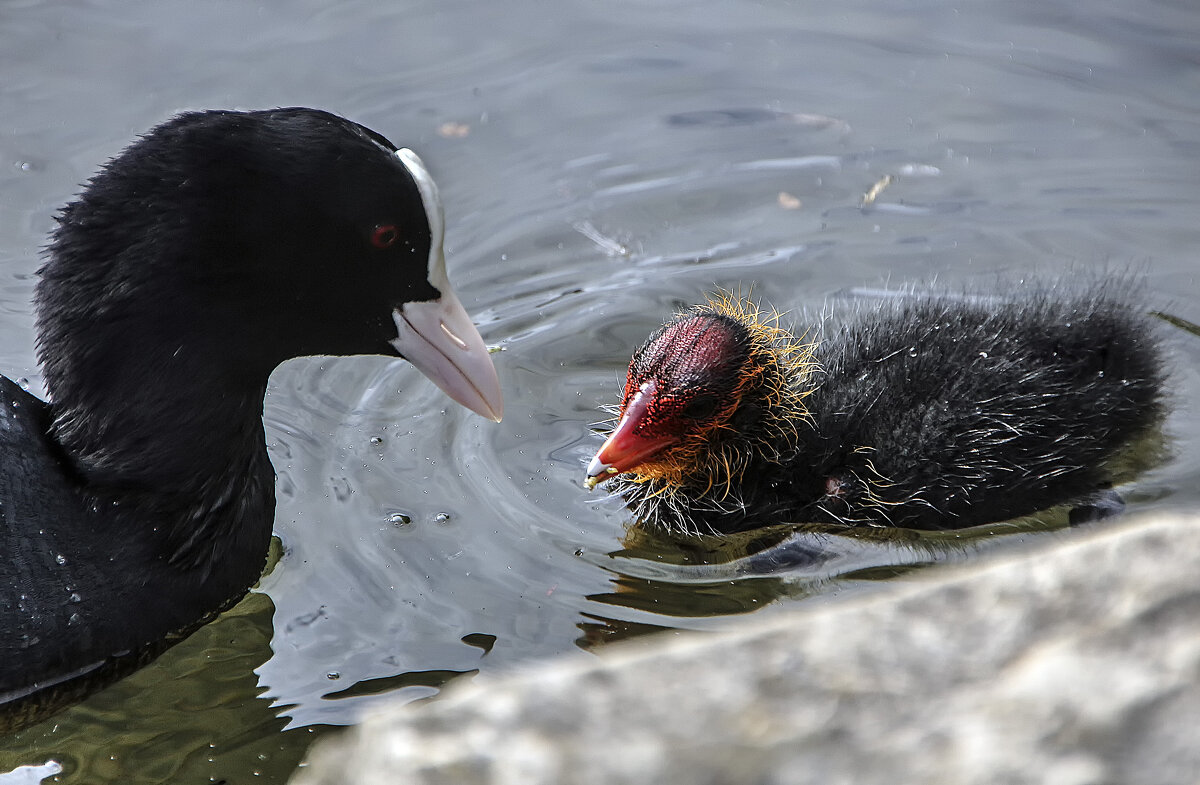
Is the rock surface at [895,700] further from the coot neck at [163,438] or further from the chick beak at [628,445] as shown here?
the chick beak at [628,445]

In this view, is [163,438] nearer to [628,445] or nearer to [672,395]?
[628,445]

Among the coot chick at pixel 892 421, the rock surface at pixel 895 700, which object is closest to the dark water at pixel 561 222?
the coot chick at pixel 892 421

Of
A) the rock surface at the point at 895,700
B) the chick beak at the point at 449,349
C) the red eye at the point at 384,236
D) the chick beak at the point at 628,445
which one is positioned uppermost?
the rock surface at the point at 895,700

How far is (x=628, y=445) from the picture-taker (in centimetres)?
396

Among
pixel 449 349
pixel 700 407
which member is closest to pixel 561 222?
pixel 700 407

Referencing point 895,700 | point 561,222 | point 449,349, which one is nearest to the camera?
point 895,700

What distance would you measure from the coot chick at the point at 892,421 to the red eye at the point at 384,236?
0.92 m

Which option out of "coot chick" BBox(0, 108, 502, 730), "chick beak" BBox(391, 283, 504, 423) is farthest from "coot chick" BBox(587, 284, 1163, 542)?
"coot chick" BBox(0, 108, 502, 730)

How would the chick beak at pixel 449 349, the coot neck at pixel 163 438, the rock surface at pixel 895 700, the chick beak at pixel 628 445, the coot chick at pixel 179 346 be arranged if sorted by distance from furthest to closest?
the chick beak at pixel 628 445 < the chick beak at pixel 449 349 < the coot neck at pixel 163 438 < the coot chick at pixel 179 346 < the rock surface at pixel 895 700

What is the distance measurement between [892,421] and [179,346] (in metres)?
2.07

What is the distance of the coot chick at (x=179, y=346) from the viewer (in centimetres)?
326

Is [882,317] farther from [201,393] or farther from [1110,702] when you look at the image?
[1110,702]

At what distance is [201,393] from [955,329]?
7.46 feet

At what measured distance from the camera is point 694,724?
1471mm
